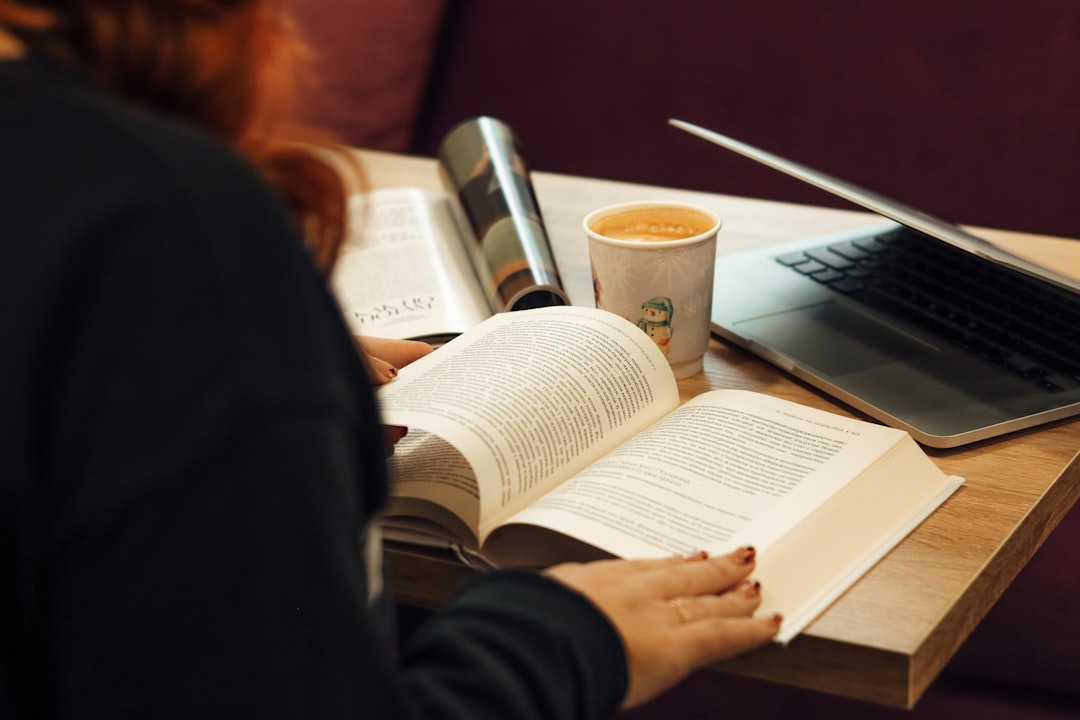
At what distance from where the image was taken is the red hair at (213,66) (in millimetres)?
333

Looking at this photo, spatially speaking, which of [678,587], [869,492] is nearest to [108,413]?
[678,587]

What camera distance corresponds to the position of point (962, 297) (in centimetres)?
81

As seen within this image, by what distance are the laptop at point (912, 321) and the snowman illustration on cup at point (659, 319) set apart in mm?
74

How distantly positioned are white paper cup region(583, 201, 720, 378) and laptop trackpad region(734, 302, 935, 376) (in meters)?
0.06

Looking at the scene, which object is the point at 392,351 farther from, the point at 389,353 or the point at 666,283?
the point at 666,283

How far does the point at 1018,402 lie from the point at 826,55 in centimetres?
92

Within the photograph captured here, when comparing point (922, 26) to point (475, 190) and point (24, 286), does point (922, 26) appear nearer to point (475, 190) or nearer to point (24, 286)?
point (475, 190)

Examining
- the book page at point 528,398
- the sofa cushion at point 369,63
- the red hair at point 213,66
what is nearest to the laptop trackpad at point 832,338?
the book page at point 528,398

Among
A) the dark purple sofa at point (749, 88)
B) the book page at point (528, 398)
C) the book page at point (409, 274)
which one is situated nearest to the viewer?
the book page at point (528, 398)

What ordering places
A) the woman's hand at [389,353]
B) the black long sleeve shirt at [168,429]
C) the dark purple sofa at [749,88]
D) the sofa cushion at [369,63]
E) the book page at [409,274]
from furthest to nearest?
the sofa cushion at [369,63] → the dark purple sofa at [749,88] → the book page at [409,274] → the woman's hand at [389,353] → the black long sleeve shirt at [168,429]

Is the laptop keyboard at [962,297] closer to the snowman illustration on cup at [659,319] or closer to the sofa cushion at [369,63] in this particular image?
the snowman illustration on cup at [659,319]

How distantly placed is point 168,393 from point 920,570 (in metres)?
0.37

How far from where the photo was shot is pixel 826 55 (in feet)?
4.89

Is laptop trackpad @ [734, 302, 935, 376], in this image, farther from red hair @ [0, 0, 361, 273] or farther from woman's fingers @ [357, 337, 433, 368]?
red hair @ [0, 0, 361, 273]
